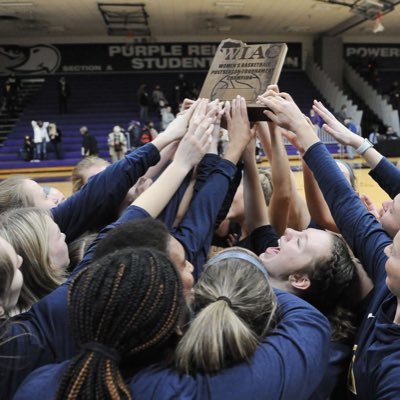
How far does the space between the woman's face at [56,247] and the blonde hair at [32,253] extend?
2cm

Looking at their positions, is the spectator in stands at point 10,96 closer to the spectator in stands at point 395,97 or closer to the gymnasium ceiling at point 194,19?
the gymnasium ceiling at point 194,19

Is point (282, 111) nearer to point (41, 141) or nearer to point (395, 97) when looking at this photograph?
point (41, 141)

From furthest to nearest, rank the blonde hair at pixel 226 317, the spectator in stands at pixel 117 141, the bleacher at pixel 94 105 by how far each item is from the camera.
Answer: the bleacher at pixel 94 105
the spectator in stands at pixel 117 141
the blonde hair at pixel 226 317

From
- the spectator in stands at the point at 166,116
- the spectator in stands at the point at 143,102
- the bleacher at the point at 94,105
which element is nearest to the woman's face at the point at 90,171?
the bleacher at the point at 94,105

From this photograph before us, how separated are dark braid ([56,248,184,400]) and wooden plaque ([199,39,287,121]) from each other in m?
0.94

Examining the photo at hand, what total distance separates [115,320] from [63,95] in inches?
635

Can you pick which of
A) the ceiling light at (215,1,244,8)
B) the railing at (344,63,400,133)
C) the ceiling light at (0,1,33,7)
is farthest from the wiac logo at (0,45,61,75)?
the railing at (344,63,400,133)

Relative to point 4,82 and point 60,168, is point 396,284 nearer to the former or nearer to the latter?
point 60,168

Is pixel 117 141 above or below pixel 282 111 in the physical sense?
below

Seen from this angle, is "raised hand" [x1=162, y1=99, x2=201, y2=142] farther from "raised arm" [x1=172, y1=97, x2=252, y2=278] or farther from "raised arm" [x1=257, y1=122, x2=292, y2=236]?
"raised arm" [x1=257, y1=122, x2=292, y2=236]

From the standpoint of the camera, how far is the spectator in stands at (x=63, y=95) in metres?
15.5

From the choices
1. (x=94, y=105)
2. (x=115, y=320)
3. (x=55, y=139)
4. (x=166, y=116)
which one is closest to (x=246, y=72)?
(x=115, y=320)

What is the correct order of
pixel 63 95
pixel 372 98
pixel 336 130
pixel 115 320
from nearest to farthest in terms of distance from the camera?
pixel 115 320
pixel 336 130
pixel 63 95
pixel 372 98

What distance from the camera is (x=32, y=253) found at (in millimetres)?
1446
